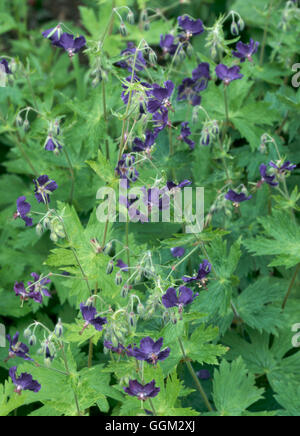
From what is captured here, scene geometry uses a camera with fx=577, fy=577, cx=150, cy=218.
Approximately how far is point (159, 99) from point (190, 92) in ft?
2.13

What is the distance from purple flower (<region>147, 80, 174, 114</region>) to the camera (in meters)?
2.46

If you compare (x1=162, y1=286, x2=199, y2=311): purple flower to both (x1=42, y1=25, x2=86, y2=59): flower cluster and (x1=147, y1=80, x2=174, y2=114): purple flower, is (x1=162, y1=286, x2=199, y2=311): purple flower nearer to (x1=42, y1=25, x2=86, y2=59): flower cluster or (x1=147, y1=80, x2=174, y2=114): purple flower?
(x1=147, y1=80, x2=174, y2=114): purple flower

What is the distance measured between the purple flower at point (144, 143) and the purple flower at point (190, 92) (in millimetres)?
609

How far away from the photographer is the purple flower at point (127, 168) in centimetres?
237

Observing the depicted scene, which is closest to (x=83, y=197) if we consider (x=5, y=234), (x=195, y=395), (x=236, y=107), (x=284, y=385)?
(x=5, y=234)

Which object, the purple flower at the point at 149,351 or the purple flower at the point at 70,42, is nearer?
the purple flower at the point at 149,351

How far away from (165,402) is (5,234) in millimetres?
1671

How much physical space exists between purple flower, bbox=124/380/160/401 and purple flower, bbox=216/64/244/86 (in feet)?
5.08

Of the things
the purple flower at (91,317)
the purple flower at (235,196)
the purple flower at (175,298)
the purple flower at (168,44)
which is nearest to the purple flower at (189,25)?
the purple flower at (168,44)

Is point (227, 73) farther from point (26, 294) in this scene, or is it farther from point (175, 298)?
point (26, 294)

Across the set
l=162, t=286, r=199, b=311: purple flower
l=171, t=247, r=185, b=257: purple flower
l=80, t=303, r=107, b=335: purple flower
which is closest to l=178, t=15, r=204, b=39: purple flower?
l=171, t=247, r=185, b=257: purple flower

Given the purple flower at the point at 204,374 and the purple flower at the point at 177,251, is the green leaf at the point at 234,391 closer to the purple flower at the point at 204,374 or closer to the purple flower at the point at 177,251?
the purple flower at the point at 204,374

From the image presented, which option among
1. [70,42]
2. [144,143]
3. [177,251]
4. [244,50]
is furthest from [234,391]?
[70,42]

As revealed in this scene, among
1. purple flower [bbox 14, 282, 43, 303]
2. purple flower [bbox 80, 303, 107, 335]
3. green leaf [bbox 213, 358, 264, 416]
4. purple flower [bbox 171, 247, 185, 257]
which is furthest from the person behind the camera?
purple flower [bbox 171, 247, 185, 257]
